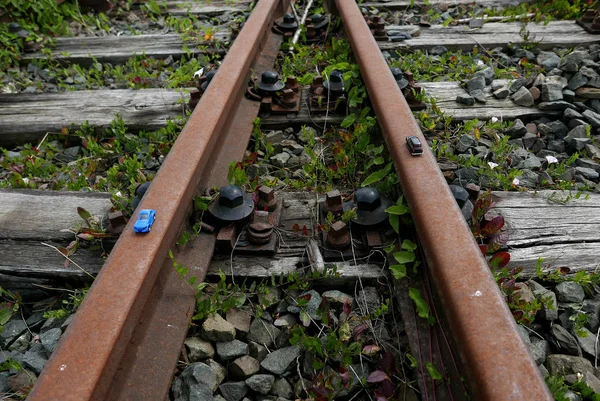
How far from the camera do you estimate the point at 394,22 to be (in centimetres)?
432

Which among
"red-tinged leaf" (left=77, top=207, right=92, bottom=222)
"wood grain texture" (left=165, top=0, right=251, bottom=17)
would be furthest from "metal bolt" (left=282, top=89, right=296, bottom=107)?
"wood grain texture" (left=165, top=0, right=251, bottom=17)

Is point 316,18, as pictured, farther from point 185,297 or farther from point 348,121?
point 185,297

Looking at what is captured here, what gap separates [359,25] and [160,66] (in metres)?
1.48

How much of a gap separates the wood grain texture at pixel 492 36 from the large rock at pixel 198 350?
2.79 m

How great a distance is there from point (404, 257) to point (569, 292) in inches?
23.3

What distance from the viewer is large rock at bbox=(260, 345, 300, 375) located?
4.92 ft

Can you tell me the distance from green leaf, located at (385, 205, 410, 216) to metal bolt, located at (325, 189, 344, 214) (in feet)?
0.74

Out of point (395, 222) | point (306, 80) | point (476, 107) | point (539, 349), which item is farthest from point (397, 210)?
point (306, 80)

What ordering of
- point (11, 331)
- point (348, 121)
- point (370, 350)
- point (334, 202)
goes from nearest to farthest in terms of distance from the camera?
point (370, 350), point (11, 331), point (334, 202), point (348, 121)

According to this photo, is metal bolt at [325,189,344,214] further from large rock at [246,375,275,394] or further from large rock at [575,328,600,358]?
large rock at [575,328,600,358]

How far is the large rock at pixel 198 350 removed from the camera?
1534 millimetres

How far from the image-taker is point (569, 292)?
171cm

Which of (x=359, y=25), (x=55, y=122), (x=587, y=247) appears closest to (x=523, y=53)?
(x=359, y=25)

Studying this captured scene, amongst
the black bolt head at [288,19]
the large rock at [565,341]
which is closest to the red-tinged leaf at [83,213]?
the large rock at [565,341]
